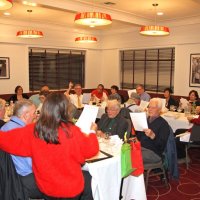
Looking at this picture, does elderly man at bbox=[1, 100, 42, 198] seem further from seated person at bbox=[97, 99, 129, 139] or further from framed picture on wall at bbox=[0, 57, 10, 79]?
framed picture on wall at bbox=[0, 57, 10, 79]

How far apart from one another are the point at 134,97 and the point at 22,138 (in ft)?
15.2

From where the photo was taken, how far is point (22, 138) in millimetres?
2076

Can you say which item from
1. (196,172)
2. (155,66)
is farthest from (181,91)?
(196,172)

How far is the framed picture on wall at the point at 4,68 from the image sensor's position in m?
8.59

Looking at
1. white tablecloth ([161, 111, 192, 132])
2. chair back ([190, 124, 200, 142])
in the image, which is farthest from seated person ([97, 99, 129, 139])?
white tablecloth ([161, 111, 192, 132])

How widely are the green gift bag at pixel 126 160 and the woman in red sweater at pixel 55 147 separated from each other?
23.4 inches

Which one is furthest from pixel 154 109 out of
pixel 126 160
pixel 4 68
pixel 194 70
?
pixel 4 68

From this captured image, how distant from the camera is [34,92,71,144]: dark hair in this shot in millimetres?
1979

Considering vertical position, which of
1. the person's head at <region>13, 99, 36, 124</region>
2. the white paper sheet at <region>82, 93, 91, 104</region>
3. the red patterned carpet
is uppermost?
the person's head at <region>13, 99, 36, 124</region>

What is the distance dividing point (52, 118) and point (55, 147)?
0.22m

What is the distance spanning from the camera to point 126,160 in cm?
266

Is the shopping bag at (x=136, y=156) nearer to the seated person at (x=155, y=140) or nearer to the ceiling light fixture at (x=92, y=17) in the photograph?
the seated person at (x=155, y=140)

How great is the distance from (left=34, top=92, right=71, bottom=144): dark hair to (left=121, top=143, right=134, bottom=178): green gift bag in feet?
2.71

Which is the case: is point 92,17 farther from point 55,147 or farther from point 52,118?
point 55,147
